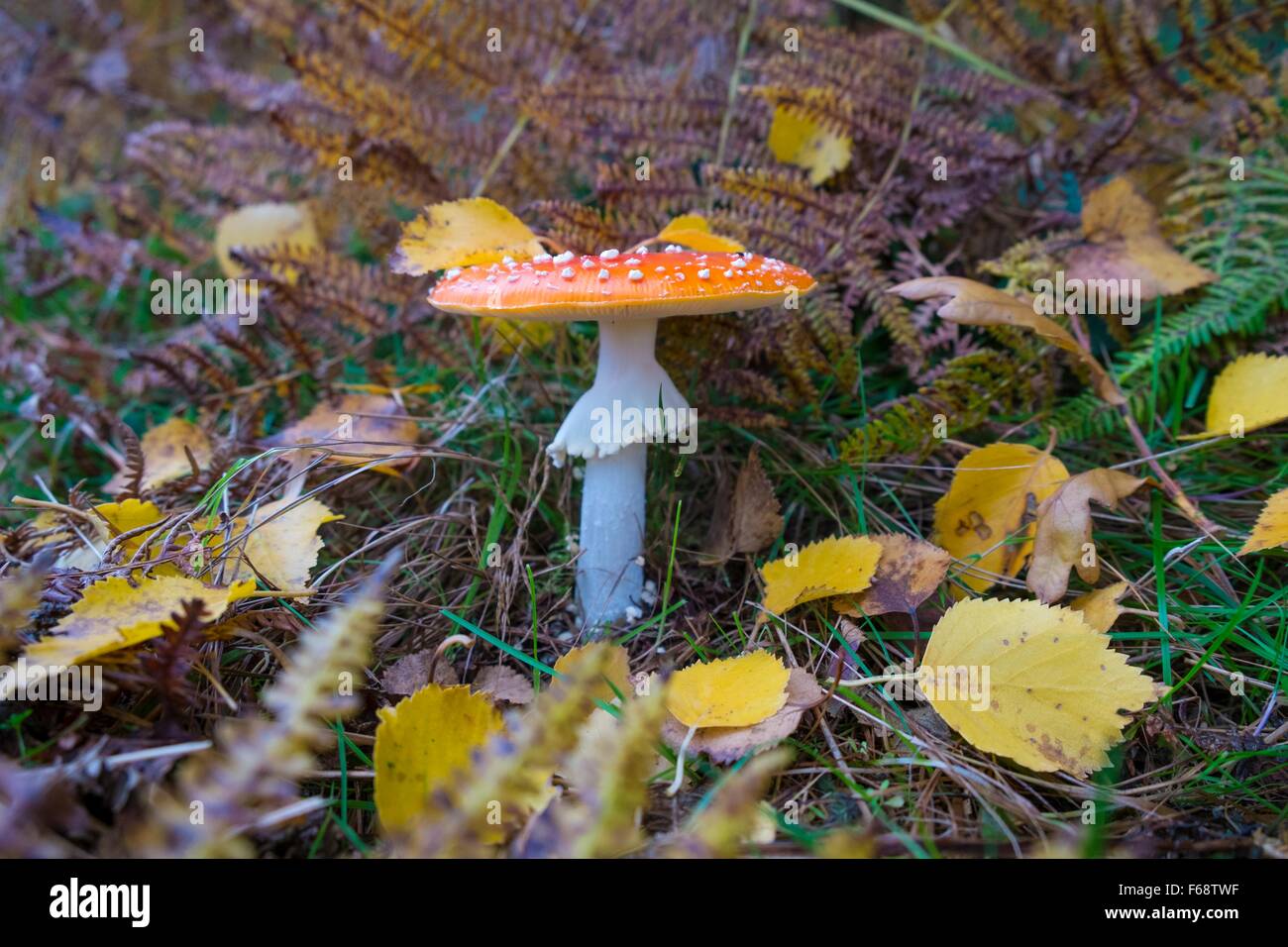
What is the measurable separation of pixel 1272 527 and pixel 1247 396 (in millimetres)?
632

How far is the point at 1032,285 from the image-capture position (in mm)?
2676

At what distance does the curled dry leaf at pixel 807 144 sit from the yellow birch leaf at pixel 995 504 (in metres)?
1.22

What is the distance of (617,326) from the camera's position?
228 cm

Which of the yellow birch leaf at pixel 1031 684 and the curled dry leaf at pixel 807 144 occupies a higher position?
the curled dry leaf at pixel 807 144

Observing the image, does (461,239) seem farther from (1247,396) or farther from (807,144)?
(1247,396)

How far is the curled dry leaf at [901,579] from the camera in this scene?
204cm

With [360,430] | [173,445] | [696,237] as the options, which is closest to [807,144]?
[696,237]

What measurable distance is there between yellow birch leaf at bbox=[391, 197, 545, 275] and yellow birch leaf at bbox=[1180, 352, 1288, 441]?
1.96m

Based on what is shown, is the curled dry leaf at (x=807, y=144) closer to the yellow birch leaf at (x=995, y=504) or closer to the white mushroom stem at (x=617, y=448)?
the white mushroom stem at (x=617, y=448)

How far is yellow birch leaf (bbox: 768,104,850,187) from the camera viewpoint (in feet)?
9.53

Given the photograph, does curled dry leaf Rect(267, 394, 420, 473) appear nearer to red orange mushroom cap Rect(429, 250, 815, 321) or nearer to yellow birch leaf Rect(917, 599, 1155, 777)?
red orange mushroom cap Rect(429, 250, 815, 321)

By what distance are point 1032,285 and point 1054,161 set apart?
667mm

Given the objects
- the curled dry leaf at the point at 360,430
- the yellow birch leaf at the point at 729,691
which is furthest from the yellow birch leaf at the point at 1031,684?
the curled dry leaf at the point at 360,430
